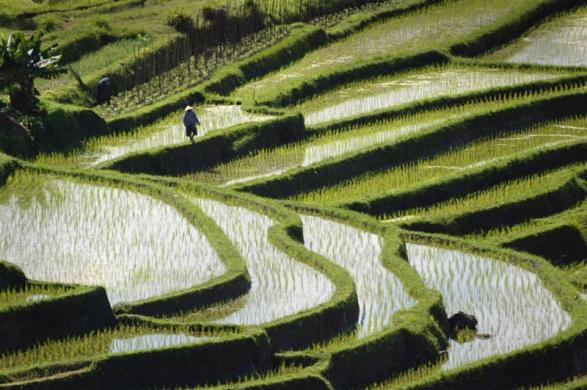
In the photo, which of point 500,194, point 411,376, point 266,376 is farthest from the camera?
point 500,194

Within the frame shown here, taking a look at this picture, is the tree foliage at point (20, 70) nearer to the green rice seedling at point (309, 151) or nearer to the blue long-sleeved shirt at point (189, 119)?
the blue long-sleeved shirt at point (189, 119)

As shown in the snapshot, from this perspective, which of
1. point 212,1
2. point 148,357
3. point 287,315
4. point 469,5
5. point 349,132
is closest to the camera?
point 148,357

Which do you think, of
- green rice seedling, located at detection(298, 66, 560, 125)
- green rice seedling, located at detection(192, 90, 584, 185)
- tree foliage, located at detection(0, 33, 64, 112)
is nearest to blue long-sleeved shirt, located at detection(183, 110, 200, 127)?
green rice seedling, located at detection(192, 90, 584, 185)

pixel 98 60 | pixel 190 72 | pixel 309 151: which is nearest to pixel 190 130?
pixel 309 151

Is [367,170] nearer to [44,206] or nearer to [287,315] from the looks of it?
[44,206]

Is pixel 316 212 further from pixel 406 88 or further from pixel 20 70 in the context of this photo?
pixel 406 88

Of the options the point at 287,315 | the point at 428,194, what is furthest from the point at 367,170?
the point at 287,315
